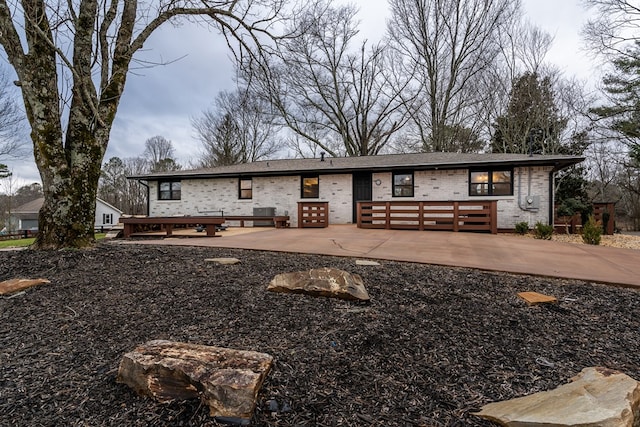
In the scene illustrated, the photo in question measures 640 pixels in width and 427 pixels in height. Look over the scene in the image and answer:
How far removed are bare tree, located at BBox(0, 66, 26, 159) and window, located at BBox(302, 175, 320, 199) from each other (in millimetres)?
11711

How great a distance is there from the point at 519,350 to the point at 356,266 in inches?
87.2

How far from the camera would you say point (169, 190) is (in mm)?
13141

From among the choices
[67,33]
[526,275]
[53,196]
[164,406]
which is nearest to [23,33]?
[67,33]

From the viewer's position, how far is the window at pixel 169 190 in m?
13.1

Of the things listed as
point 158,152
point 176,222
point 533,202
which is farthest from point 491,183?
point 158,152

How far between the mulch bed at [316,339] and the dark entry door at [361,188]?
784 centimetres

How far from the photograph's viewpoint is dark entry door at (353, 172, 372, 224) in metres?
11.1

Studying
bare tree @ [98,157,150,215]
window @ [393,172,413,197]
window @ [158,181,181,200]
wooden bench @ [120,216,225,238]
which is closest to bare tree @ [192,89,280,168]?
bare tree @ [98,157,150,215]

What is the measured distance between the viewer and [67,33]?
377cm

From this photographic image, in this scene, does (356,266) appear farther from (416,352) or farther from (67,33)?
(67,33)

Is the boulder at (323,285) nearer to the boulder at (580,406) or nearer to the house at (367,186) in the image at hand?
the boulder at (580,406)

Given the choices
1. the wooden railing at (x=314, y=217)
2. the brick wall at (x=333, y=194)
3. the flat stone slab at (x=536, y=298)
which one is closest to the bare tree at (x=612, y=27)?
the brick wall at (x=333, y=194)

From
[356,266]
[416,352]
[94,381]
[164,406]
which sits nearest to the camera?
[164,406]

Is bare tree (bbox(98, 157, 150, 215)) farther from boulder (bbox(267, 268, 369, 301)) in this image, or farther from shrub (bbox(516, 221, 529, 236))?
boulder (bbox(267, 268, 369, 301))
